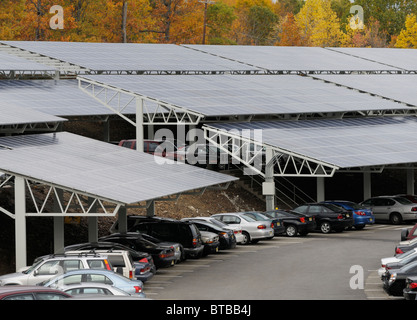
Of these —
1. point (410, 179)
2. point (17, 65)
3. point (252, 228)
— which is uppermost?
point (17, 65)

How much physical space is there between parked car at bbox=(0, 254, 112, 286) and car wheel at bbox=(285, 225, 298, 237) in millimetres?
16948

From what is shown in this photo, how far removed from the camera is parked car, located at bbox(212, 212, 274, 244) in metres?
38.6

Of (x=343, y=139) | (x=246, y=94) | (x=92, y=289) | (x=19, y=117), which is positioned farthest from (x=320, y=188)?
(x=92, y=289)

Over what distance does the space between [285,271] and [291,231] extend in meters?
10.6

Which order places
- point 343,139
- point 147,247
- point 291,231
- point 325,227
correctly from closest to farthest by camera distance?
point 147,247 → point 291,231 → point 325,227 → point 343,139

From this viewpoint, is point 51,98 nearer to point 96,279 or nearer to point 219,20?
point 96,279

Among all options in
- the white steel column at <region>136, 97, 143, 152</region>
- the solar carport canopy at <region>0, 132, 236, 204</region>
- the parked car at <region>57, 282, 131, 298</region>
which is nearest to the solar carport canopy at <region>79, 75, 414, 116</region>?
the white steel column at <region>136, 97, 143, 152</region>

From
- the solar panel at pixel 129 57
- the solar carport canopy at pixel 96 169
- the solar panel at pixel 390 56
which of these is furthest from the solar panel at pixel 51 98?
the solar panel at pixel 390 56

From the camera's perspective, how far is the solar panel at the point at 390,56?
71238mm

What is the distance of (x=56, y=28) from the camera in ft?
278

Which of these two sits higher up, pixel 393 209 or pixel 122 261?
pixel 122 261

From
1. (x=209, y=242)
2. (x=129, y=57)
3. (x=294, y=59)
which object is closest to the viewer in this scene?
(x=209, y=242)

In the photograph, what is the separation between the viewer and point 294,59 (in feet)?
220

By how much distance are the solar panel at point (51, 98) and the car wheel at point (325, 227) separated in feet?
41.2
